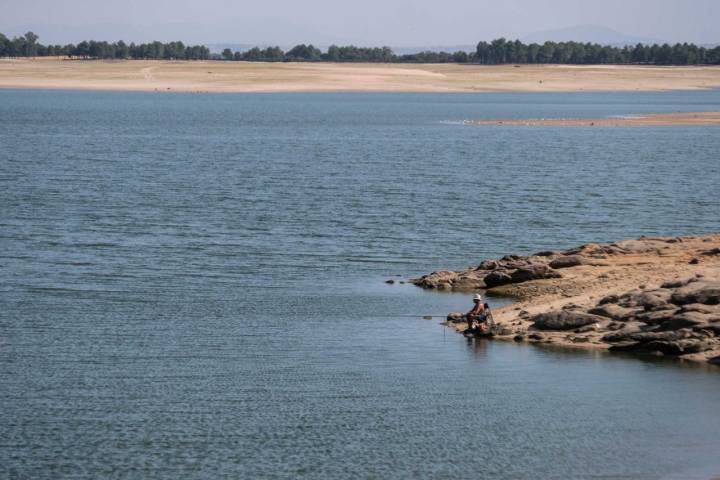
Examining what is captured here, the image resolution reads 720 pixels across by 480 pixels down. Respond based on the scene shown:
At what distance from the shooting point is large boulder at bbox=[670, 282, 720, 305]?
32.8m

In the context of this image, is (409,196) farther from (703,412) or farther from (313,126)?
(313,126)

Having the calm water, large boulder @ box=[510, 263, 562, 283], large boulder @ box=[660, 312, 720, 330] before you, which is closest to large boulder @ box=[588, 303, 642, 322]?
large boulder @ box=[660, 312, 720, 330]

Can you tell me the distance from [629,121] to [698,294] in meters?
101

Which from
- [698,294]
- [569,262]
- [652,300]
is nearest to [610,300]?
[652,300]

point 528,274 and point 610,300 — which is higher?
point 610,300

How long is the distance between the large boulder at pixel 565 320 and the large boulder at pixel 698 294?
2.15 metres

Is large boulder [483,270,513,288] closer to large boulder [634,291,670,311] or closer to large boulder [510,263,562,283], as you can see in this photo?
large boulder [510,263,562,283]

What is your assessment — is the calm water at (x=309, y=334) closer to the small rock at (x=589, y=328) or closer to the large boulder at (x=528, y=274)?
the small rock at (x=589, y=328)

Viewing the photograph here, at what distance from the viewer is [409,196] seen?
64688 millimetres

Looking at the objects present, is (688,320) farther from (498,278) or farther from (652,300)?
(498,278)

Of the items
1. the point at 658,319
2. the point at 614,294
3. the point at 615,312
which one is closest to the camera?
the point at 658,319

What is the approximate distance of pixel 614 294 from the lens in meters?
35.8

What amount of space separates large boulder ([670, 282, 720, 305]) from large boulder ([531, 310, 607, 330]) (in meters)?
2.15

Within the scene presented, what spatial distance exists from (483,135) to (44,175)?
5246 cm
